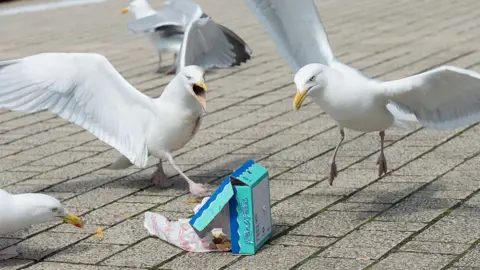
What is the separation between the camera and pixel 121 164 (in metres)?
6.05

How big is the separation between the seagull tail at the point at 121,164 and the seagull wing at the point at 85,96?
0.60ft

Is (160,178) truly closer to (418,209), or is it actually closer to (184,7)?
(418,209)

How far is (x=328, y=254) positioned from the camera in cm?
450

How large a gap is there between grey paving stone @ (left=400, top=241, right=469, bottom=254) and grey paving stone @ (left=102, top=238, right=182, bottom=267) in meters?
1.10

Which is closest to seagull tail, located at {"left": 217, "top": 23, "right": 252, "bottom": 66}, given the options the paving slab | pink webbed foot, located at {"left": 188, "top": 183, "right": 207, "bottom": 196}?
the paving slab

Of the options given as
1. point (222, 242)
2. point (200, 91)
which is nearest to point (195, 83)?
point (200, 91)

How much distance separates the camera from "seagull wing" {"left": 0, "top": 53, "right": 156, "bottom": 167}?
5.79 meters

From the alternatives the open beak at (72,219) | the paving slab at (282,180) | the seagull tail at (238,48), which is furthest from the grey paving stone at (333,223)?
the seagull tail at (238,48)

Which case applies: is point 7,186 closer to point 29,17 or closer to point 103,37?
point 103,37

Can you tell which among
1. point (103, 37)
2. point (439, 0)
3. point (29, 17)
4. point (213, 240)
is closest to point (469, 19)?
point (439, 0)

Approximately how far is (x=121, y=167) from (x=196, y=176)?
0.47 meters

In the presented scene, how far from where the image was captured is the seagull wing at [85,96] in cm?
579

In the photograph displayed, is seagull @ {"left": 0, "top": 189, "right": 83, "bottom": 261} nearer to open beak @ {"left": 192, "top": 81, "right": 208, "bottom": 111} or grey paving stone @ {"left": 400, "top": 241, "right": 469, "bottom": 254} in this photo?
open beak @ {"left": 192, "top": 81, "right": 208, "bottom": 111}

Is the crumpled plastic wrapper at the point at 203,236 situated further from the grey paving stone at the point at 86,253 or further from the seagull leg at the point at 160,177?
the seagull leg at the point at 160,177
